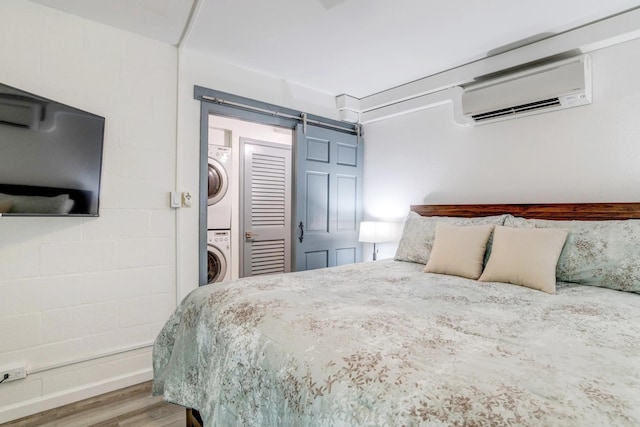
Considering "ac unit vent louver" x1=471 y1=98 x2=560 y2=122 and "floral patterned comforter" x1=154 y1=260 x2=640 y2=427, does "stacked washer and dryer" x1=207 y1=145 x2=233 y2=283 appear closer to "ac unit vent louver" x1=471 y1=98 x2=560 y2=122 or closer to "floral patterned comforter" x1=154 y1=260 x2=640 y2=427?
"floral patterned comforter" x1=154 y1=260 x2=640 y2=427

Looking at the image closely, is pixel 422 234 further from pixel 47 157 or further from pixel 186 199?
pixel 47 157

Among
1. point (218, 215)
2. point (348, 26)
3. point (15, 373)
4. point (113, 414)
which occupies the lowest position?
point (113, 414)

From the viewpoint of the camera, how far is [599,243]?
6.19 feet

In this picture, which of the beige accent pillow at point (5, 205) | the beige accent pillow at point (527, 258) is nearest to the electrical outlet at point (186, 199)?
the beige accent pillow at point (5, 205)

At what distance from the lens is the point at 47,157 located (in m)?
1.84

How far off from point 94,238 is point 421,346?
7.23ft

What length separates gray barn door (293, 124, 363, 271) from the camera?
3.30 meters

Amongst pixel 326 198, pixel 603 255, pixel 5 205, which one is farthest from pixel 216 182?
pixel 603 255

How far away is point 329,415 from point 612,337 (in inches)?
39.1

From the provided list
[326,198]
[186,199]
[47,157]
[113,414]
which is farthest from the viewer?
[326,198]

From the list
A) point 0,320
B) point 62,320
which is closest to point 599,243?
point 62,320

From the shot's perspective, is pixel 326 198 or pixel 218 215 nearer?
pixel 326 198

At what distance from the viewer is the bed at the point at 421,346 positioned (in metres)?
0.72

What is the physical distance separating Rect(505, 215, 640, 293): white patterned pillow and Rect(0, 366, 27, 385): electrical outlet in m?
3.24
